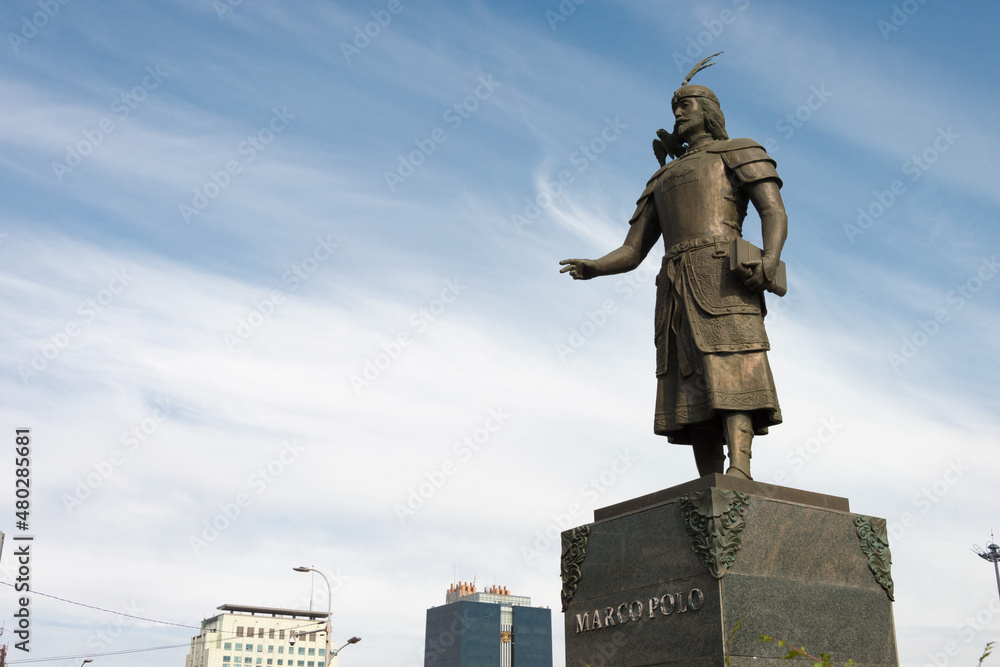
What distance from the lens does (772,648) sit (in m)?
6.86

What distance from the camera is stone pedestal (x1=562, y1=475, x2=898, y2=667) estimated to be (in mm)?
7008

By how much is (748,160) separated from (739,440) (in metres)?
2.44

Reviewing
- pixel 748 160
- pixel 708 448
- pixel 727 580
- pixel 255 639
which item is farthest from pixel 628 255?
pixel 255 639

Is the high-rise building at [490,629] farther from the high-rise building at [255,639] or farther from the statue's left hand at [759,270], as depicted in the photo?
the statue's left hand at [759,270]

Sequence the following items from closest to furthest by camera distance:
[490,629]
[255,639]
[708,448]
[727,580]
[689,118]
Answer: [727,580], [708,448], [689,118], [255,639], [490,629]

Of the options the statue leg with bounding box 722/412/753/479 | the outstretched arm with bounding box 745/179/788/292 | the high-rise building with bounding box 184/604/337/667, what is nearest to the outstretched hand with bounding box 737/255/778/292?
the outstretched arm with bounding box 745/179/788/292

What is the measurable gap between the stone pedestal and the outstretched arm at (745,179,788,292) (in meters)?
1.67

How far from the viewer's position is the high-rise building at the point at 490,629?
5787 inches

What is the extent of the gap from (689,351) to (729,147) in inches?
73.7

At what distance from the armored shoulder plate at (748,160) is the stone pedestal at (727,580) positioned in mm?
2656

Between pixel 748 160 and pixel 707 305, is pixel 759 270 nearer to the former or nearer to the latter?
pixel 707 305

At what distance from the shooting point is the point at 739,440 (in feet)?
25.7

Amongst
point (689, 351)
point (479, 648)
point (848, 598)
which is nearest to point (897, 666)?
point (848, 598)

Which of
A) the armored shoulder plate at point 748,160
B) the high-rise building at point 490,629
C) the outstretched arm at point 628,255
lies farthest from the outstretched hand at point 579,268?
the high-rise building at point 490,629
